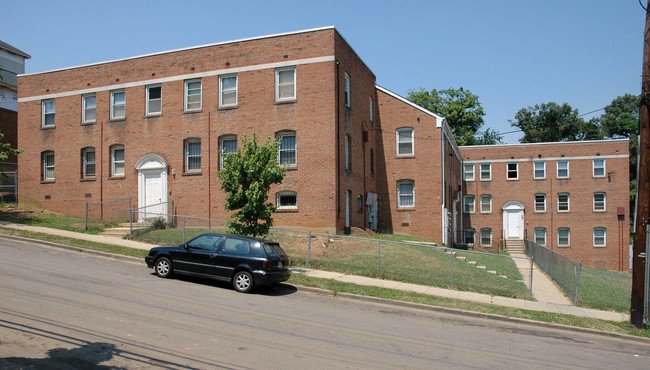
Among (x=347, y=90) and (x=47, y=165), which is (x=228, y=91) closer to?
(x=347, y=90)

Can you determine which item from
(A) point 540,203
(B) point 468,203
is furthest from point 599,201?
(B) point 468,203

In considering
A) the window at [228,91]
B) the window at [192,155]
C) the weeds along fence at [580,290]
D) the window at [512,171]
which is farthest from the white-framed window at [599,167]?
the window at [192,155]

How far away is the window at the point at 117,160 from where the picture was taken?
87.4 ft

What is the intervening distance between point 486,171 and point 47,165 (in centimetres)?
3385

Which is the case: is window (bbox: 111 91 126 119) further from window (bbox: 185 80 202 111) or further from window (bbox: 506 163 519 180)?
window (bbox: 506 163 519 180)

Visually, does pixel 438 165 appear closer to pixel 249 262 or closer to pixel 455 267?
pixel 455 267

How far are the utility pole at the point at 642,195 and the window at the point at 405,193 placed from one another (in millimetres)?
17960

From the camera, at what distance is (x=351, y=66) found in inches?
1010

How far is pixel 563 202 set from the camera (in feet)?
139

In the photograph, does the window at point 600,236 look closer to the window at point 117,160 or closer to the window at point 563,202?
the window at point 563,202

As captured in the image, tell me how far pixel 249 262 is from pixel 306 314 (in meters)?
2.74

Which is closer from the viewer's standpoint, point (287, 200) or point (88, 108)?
point (287, 200)

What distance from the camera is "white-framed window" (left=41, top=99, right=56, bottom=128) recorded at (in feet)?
92.5

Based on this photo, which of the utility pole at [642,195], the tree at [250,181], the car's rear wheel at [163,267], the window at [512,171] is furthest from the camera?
the window at [512,171]
